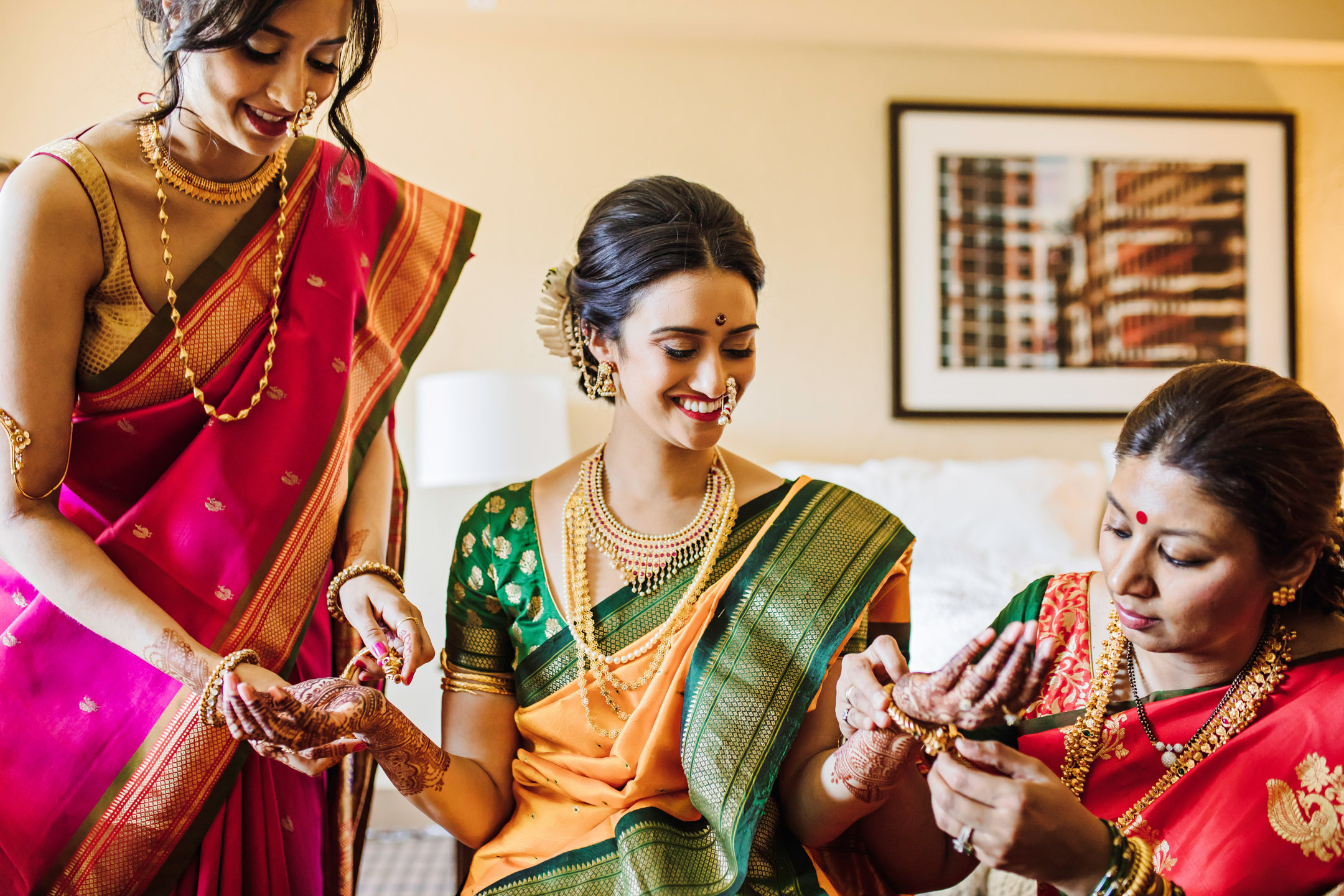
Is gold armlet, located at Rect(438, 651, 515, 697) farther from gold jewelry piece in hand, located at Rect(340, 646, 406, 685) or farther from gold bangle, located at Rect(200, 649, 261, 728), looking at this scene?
gold bangle, located at Rect(200, 649, 261, 728)

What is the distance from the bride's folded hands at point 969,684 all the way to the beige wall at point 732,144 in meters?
2.61

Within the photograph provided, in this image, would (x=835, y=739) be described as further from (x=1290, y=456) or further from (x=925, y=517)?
(x=925, y=517)

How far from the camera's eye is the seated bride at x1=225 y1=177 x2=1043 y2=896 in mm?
1251

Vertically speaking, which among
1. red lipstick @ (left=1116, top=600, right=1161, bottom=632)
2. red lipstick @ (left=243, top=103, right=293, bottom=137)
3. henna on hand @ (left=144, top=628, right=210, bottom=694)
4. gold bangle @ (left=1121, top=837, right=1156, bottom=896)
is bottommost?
gold bangle @ (left=1121, top=837, right=1156, bottom=896)

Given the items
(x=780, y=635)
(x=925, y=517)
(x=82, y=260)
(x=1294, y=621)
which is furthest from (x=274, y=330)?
(x=925, y=517)

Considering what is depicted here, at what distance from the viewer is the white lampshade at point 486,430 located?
310 cm

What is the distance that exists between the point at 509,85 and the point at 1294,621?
10.2 feet

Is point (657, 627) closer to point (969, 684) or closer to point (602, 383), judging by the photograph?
point (602, 383)

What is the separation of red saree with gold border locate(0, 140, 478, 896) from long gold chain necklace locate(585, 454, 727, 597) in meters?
0.37

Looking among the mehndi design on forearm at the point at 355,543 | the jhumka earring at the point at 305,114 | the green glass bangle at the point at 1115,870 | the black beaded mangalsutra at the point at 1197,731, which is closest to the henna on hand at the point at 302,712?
the mehndi design on forearm at the point at 355,543

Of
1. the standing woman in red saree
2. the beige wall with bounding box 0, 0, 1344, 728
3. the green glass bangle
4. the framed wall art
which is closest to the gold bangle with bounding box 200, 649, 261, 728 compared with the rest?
the standing woman in red saree

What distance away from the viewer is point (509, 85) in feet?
11.6

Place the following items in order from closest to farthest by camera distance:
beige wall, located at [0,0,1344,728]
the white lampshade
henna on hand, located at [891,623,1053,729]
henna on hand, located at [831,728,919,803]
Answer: henna on hand, located at [891,623,1053,729]
henna on hand, located at [831,728,919,803]
the white lampshade
beige wall, located at [0,0,1344,728]

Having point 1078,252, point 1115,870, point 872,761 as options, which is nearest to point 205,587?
point 872,761
